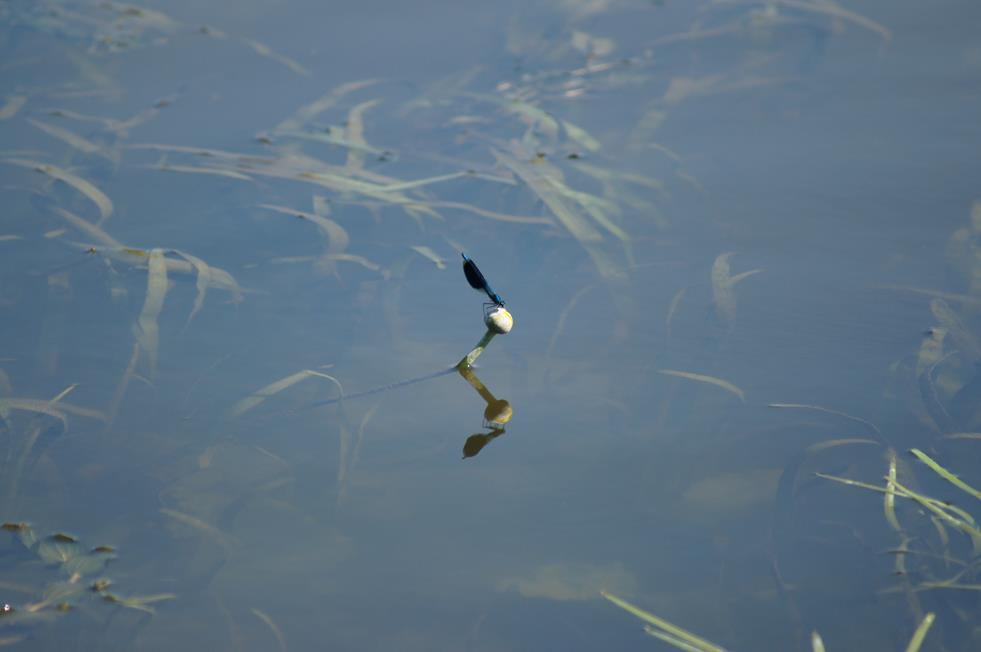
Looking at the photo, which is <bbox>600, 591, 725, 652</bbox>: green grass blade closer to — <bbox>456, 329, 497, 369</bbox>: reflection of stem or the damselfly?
<bbox>456, 329, 497, 369</bbox>: reflection of stem

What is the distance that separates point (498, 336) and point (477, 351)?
20cm

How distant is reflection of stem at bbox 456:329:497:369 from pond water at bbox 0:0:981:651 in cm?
4

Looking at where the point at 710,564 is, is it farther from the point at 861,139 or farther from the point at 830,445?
the point at 861,139

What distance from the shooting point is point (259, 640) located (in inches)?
83.7

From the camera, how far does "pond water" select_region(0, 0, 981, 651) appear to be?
2213mm

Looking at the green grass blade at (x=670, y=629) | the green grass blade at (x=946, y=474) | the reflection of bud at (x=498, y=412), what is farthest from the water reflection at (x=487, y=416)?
the green grass blade at (x=946, y=474)

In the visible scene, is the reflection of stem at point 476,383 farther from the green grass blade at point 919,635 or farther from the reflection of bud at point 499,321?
the green grass blade at point 919,635

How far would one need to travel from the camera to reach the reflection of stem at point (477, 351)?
273 centimetres

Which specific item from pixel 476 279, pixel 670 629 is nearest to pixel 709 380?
pixel 476 279

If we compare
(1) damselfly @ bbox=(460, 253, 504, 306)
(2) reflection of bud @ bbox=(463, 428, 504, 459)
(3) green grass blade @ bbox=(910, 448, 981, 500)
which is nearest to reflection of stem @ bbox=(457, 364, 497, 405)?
(2) reflection of bud @ bbox=(463, 428, 504, 459)

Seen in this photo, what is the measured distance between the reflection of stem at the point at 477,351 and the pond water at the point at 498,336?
4 centimetres

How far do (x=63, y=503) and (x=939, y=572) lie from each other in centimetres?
218

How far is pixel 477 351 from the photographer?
9.12 ft

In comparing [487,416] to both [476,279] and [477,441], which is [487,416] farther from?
[476,279]
